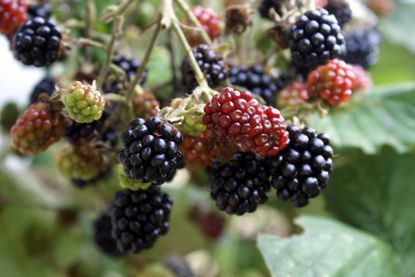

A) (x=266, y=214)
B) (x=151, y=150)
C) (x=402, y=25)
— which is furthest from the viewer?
(x=402, y=25)

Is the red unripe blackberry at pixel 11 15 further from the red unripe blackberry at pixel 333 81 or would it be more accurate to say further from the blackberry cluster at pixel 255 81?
the red unripe blackberry at pixel 333 81

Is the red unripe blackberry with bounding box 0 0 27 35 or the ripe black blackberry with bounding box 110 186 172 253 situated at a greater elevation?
the red unripe blackberry with bounding box 0 0 27 35

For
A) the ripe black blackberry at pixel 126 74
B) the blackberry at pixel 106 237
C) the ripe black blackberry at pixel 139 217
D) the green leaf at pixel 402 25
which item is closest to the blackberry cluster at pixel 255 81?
the ripe black blackberry at pixel 126 74

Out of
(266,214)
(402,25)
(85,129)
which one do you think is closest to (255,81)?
(85,129)

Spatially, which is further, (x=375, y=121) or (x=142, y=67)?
(x=375, y=121)

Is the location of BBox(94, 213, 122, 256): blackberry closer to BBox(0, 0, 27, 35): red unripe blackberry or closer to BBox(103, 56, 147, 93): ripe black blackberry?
BBox(103, 56, 147, 93): ripe black blackberry

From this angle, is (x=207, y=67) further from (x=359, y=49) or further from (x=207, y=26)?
(x=359, y=49)

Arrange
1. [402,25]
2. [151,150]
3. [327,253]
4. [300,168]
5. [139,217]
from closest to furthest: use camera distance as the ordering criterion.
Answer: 1. [151,150]
2. [300,168]
3. [139,217]
4. [327,253]
5. [402,25]

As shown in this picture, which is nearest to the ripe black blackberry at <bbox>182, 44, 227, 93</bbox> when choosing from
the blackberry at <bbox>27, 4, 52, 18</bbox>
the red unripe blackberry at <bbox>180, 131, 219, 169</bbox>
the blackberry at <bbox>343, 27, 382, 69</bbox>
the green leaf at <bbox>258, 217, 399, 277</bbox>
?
the red unripe blackberry at <bbox>180, 131, 219, 169</bbox>
